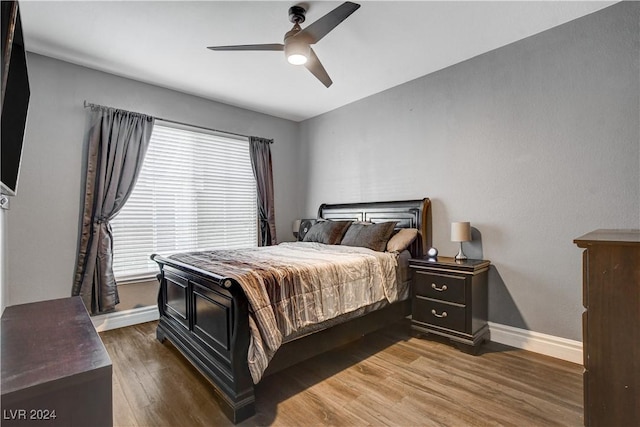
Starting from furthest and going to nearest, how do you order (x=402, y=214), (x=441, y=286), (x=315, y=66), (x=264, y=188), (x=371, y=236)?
(x=264, y=188)
(x=402, y=214)
(x=371, y=236)
(x=441, y=286)
(x=315, y=66)

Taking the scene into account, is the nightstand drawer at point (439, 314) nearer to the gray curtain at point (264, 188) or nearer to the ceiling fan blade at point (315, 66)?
the ceiling fan blade at point (315, 66)

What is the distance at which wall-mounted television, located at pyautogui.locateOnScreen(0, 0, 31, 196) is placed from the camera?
3.64 feet

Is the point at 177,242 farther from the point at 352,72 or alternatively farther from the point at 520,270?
the point at 520,270

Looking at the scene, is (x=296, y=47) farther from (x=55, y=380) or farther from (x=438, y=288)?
(x=438, y=288)

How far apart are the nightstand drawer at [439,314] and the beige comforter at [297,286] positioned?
275mm

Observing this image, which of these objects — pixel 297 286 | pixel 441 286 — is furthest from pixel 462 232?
pixel 297 286

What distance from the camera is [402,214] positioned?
3625 mm

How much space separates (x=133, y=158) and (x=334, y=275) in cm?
267

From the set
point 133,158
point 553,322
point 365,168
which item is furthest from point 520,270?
point 133,158

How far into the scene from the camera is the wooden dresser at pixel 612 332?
4.81 ft

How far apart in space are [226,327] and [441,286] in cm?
196

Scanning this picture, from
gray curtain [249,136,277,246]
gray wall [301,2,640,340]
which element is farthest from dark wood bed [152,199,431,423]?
gray curtain [249,136,277,246]

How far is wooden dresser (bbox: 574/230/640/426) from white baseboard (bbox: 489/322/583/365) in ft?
3.82

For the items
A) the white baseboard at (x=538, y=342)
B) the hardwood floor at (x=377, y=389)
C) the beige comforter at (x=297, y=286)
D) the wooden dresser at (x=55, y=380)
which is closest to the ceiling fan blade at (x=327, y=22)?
the beige comforter at (x=297, y=286)
